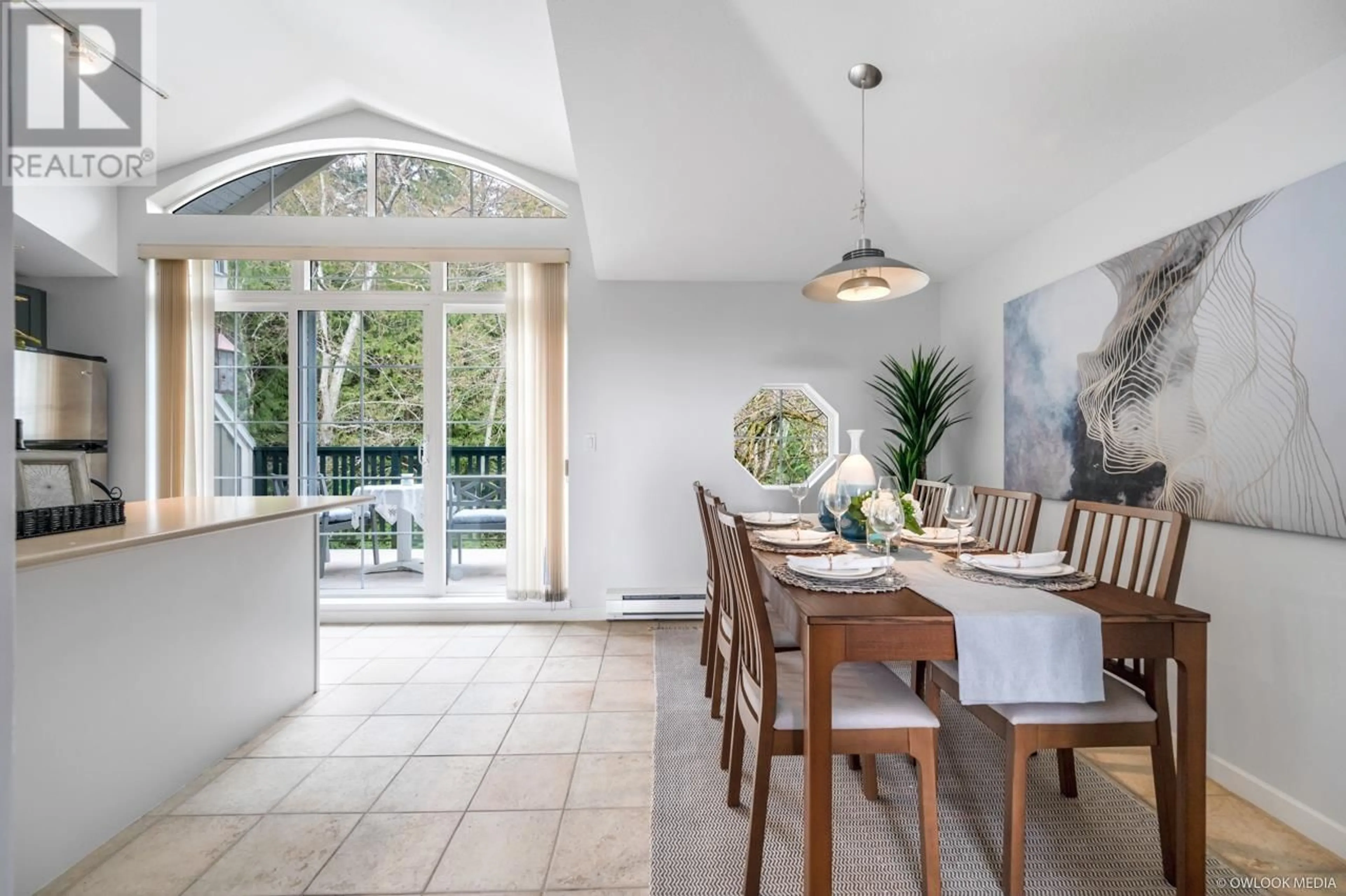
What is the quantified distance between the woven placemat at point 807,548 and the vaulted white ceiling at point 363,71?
7.84ft

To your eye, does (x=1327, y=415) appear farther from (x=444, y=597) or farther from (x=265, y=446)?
(x=265, y=446)

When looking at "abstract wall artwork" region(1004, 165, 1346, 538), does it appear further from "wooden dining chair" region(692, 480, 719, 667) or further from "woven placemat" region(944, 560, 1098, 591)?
"wooden dining chair" region(692, 480, 719, 667)

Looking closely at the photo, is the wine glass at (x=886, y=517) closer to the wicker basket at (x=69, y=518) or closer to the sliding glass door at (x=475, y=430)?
the wicker basket at (x=69, y=518)

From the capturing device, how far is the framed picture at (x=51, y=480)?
1588mm

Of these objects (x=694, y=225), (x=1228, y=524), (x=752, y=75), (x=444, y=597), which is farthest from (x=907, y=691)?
(x=444, y=597)

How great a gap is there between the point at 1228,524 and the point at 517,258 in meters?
3.70

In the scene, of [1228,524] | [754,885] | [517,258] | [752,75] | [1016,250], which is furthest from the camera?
[517,258]

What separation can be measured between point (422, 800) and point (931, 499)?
95.3 inches

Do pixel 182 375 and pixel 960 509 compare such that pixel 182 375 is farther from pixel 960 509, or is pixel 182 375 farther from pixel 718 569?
pixel 960 509

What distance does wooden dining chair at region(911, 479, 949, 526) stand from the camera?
254 cm

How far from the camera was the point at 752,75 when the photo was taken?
216 centimetres

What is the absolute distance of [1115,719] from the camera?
1400 millimetres

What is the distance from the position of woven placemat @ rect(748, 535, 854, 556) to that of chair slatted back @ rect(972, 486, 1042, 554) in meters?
0.48

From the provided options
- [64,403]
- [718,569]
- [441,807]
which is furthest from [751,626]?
[64,403]
